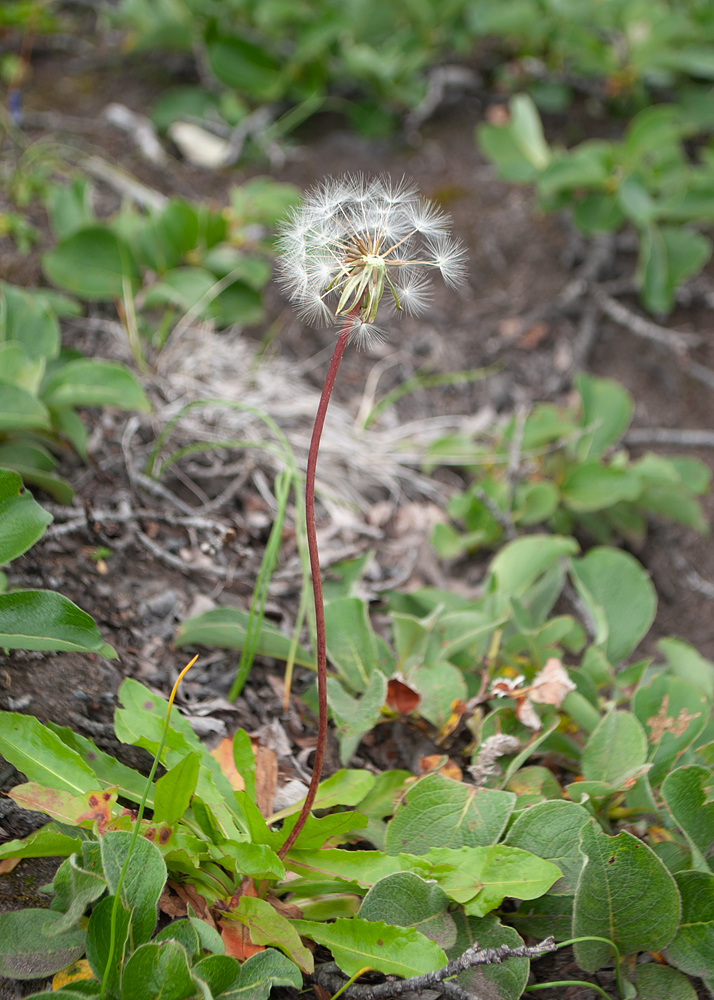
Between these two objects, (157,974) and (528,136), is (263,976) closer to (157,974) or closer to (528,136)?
(157,974)

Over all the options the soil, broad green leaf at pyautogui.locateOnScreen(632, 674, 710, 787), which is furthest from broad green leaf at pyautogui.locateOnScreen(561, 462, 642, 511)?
broad green leaf at pyautogui.locateOnScreen(632, 674, 710, 787)

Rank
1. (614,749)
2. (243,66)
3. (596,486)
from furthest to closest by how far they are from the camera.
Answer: (243,66)
(596,486)
(614,749)

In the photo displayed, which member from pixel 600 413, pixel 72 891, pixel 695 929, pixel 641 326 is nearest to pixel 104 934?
pixel 72 891

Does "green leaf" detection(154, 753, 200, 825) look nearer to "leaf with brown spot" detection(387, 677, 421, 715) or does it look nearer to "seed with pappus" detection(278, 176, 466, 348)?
"leaf with brown spot" detection(387, 677, 421, 715)

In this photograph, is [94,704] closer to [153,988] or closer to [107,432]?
[153,988]

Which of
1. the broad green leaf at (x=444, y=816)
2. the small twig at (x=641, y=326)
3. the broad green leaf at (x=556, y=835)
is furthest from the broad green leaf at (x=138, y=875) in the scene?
the small twig at (x=641, y=326)
